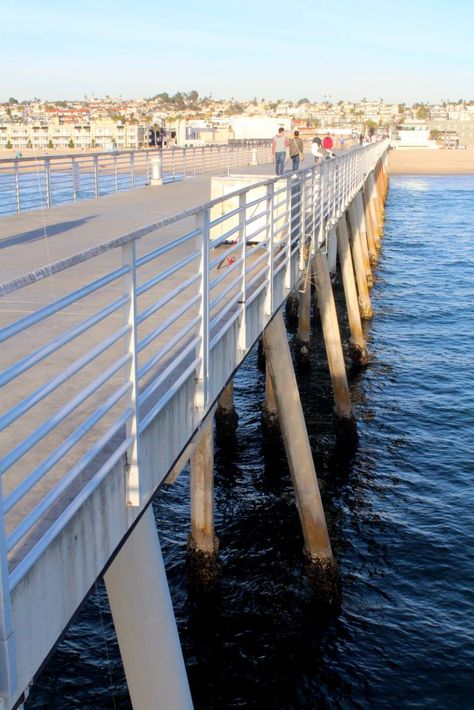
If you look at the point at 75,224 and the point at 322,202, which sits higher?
the point at 322,202

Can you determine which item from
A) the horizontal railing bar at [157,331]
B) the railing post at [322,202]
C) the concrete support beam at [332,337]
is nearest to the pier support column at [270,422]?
the concrete support beam at [332,337]

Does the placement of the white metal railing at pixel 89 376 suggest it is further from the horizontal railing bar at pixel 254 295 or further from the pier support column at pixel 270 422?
the pier support column at pixel 270 422

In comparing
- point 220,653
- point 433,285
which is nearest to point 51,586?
point 220,653

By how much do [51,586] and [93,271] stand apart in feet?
20.1

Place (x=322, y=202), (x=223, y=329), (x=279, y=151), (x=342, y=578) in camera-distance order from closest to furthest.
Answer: (x=223, y=329)
(x=342, y=578)
(x=322, y=202)
(x=279, y=151)

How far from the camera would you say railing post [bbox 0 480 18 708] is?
2672 millimetres

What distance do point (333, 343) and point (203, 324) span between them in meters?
10.8

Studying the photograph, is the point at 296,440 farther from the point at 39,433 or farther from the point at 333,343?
the point at 39,433

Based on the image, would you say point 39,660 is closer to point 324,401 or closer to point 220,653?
point 220,653

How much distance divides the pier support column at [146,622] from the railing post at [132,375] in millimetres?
749

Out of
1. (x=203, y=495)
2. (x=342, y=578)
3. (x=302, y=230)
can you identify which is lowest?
(x=342, y=578)

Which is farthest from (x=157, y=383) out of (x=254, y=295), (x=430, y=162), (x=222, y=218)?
(x=430, y=162)

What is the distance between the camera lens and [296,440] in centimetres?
1016

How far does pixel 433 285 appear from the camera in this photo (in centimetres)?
3269
